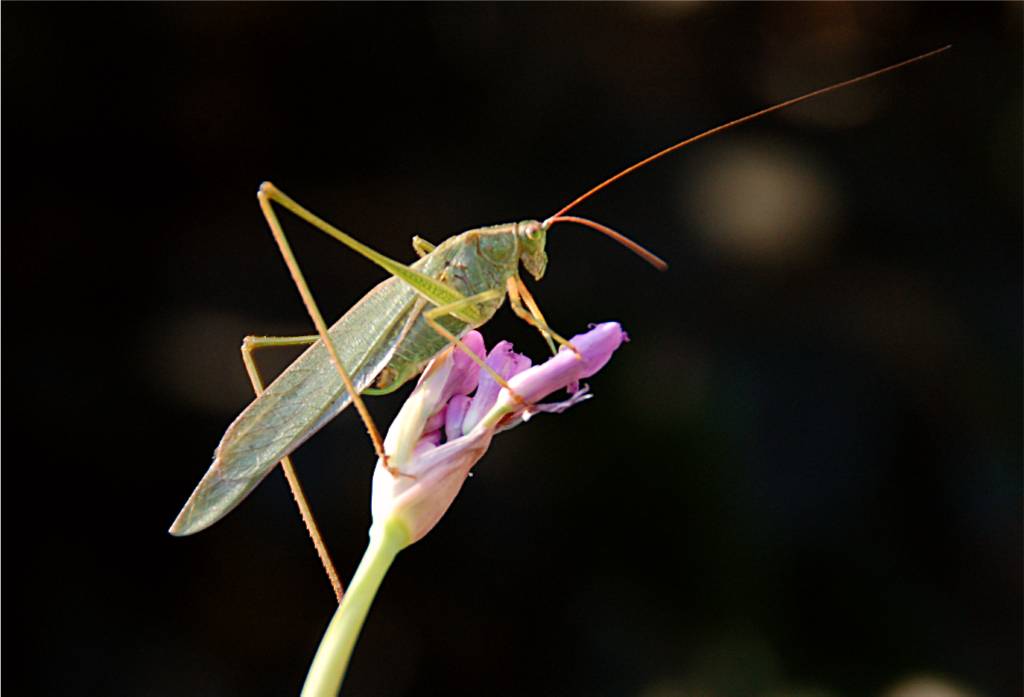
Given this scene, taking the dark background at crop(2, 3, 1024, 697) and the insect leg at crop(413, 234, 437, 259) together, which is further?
the dark background at crop(2, 3, 1024, 697)

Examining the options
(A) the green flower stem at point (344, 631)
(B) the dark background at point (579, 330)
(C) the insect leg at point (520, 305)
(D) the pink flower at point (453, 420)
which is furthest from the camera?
(B) the dark background at point (579, 330)

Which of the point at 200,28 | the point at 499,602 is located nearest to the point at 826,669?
the point at 499,602

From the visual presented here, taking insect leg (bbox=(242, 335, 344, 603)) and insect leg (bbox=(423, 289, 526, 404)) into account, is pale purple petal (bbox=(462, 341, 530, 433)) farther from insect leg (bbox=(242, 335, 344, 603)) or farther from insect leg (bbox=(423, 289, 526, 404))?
insect leg (bbox=(242, 335, 344, 603))

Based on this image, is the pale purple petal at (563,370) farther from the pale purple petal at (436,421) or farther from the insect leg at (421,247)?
the insect leg at (421,247)

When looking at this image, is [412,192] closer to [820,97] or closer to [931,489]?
[820,97]

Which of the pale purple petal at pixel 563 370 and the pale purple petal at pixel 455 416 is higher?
the pale purple petal at pixel 563 370

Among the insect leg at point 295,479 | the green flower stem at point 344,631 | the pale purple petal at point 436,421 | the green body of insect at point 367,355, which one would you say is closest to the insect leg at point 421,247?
the green body of insect at point 367,355

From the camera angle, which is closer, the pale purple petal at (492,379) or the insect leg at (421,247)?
the pale purple petal at (492,379)

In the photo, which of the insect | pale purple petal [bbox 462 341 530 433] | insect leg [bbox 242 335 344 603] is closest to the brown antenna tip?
the insect
